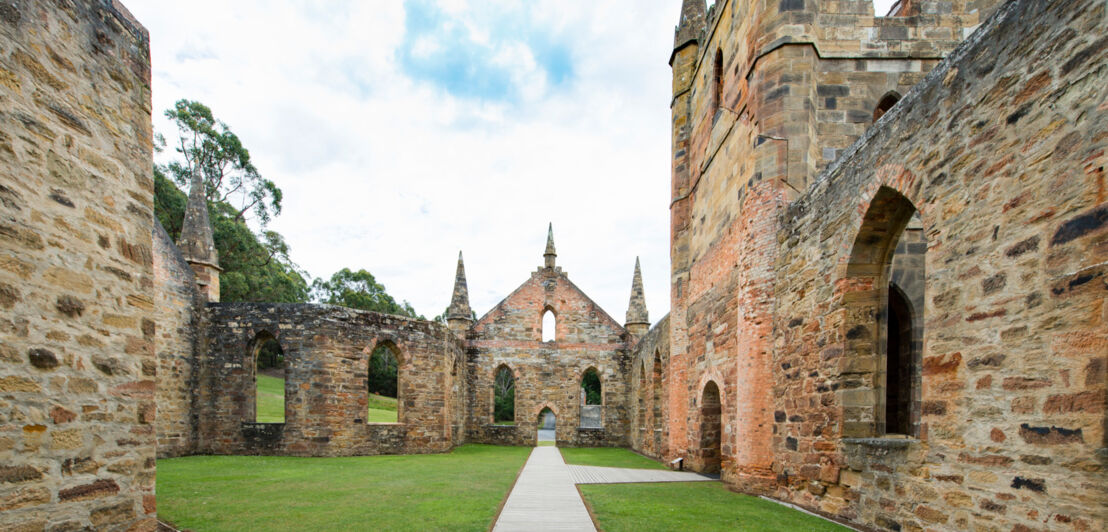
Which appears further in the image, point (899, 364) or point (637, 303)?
point (637, 303)

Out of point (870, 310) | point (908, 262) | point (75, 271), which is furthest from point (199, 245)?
point (908, 262)

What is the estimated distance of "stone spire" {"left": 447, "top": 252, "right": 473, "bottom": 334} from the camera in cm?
2394

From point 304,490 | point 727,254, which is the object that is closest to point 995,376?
point 727,254

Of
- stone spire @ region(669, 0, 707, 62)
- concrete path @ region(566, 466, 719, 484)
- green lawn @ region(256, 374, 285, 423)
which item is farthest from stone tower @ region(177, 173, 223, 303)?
stone spire @ region(669, 0, 707, 62)

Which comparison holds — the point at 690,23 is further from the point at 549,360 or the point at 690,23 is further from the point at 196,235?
the point at 196,235

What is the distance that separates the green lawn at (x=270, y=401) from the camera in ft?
62.5

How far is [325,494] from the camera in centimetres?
834

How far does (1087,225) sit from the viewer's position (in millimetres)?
3457

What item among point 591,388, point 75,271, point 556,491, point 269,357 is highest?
point 75,271

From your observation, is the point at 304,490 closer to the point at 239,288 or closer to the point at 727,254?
the point at 727,254

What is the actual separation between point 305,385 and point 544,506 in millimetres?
9785

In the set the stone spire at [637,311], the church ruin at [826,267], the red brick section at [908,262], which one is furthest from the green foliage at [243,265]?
the red brick section at [908,262]

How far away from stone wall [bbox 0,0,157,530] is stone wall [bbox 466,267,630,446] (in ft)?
60.4

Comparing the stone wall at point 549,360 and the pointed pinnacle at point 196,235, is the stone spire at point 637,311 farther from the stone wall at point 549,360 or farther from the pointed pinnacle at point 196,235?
the pointed pinnacle at point 196,235
